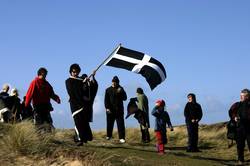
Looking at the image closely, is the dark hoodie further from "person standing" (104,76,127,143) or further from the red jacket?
the red jacket

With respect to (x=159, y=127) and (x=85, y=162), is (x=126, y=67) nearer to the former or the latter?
(x=159, y=127)

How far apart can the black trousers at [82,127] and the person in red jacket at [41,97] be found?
0.61m

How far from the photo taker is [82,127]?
1480 cm

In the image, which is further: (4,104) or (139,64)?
(4,104)

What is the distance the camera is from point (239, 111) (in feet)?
50.7

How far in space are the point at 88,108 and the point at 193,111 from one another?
4718 mm

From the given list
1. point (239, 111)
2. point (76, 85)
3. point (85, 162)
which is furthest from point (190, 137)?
point (85, 162)

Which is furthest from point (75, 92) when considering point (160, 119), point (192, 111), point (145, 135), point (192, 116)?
point (145, 135)

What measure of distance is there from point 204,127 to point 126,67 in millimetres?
8516

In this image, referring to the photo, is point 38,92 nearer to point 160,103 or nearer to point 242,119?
point 160,103

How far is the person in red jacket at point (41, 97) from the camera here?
48.3 ft

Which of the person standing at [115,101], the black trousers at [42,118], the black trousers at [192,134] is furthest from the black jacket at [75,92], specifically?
the black trousers at [192,134]

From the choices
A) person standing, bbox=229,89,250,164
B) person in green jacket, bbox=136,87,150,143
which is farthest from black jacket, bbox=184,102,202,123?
person standing, bbox=229,89,250,164

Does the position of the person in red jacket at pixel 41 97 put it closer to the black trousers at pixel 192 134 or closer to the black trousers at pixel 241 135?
the black trousers at pixel 241 135
